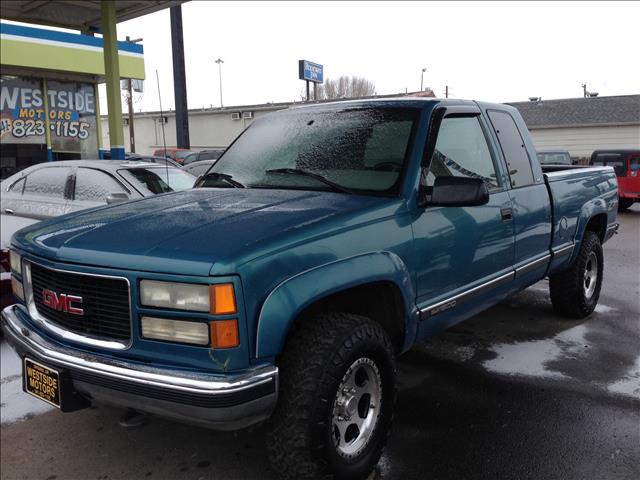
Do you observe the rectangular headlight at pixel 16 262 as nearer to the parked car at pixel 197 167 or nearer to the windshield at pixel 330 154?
the windshield at pixel 330 154

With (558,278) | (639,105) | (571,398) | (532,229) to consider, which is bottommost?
(571,398)

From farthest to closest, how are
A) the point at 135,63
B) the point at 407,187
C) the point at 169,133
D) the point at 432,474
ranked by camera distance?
the point at 169,133, the point at 135,63, the point at 407,187, the point at 432,474

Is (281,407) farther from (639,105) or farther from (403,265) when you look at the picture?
(639,105)

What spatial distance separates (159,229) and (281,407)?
0.95 m

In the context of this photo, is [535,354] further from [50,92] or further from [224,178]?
[50,92]

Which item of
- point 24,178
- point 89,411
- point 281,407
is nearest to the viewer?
point 281,407

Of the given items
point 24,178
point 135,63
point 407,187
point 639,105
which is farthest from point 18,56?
point 639,105

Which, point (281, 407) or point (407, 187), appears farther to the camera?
point (407, 187)

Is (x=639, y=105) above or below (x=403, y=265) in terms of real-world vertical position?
above

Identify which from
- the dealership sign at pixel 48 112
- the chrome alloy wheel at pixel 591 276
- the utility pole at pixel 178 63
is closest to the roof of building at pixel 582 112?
the utility pole at pixel 178 63

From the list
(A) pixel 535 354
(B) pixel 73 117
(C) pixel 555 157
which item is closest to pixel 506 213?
(A) pixel 535 354

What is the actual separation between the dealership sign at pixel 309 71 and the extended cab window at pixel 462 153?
766 inches

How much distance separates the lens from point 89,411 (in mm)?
3553

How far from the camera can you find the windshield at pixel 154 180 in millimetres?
6670
